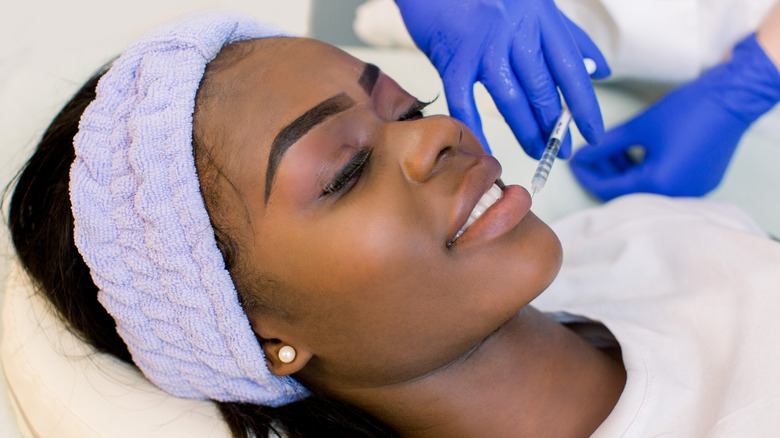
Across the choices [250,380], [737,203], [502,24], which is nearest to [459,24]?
[502,24]

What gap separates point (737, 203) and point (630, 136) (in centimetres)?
34

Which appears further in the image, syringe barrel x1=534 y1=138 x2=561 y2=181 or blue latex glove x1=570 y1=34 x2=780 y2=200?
blue latex glove x1=570 y1=34 x2=780 y2=200

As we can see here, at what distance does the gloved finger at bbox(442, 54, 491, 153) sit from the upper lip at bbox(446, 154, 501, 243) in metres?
0.25

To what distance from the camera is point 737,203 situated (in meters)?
1.62

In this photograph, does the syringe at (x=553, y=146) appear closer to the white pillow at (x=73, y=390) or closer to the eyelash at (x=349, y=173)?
the eyelash at (x=349, y=173)

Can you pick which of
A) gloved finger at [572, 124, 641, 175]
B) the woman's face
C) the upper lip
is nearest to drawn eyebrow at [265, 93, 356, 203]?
the woman's face

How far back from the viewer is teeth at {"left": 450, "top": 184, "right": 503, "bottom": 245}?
36.6 inches

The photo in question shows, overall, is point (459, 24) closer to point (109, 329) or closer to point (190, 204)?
point (190, 204)

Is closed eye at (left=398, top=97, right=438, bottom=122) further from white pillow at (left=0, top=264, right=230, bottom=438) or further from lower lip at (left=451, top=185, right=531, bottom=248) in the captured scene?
white pillow at (left=0, top=264, right=230, bottom=438)

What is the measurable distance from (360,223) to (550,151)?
18.7 inches

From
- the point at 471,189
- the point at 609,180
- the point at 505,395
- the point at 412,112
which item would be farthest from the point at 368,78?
the point at 609,180

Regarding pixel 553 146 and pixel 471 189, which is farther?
pixel 553 146

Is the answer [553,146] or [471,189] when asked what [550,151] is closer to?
[553,146]

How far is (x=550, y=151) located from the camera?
114 cm
